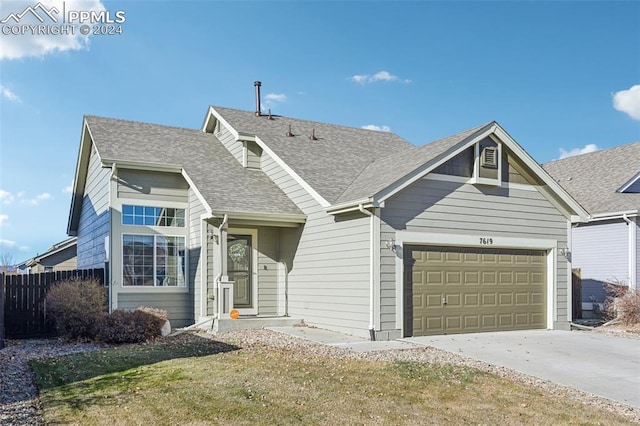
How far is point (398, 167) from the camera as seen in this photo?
1347 centimetres

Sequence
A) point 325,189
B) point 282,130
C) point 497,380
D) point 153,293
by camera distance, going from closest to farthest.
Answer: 1. point 497,380
2. point 325,189
3. point 153,293
4. point 282,130

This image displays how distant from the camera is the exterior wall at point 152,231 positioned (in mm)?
14477

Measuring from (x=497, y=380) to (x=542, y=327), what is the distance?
6.77m

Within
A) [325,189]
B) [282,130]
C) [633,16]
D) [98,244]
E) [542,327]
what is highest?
[633,16]

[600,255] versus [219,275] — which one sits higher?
[600,255]

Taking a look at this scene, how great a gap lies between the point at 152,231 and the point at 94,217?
11.1 ft

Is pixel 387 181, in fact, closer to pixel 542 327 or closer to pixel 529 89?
pixel 542 327

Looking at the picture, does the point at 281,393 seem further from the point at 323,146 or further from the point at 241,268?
the point at 323,146

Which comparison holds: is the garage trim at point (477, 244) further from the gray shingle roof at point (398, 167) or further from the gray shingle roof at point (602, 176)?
the gray shingle roof at point (602, 176)

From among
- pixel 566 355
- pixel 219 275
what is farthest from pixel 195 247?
pixel 566 355

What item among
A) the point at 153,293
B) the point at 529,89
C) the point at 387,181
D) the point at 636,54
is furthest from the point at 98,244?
the point at 636,54

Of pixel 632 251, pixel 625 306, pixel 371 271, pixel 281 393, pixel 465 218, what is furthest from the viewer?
pixel 632 251

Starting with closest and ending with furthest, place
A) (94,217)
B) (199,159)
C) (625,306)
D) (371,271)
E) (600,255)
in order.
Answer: (371,271), (625,306), (199,159), (94,217), (600,255)

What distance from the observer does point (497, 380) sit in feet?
27.5
